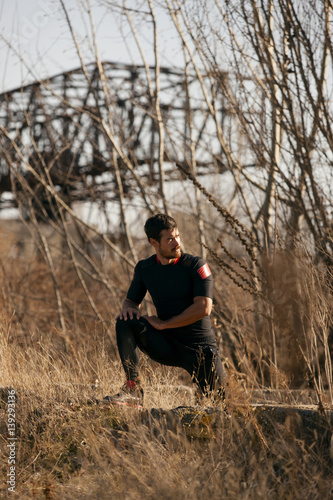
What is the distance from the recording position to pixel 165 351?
14.6 feet

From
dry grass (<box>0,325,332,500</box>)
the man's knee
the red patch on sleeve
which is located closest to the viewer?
dry grass (<box>0,325,332,500</box>)

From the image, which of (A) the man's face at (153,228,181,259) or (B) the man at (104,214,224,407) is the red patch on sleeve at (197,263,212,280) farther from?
(A) the man's face at (153,228,181,259)

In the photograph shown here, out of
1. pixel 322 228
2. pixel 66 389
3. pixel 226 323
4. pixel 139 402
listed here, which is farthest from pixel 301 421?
pixel 226 323

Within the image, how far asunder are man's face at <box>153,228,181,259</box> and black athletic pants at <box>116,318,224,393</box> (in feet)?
1.90

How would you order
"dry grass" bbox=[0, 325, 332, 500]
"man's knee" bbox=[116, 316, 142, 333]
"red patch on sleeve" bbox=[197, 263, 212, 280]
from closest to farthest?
"dry grass" bbox=[0, 325, 332, 500] → "red patch on sleeve" bbox=[197, 263, 212, 280] → "man's knee" bbox=[116, 316, 142, 333]

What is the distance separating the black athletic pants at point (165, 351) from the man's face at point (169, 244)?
0.58 m

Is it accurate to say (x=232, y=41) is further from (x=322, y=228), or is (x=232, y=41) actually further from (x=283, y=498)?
(x=283, y=498)

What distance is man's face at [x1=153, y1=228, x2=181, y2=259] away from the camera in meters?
4.40

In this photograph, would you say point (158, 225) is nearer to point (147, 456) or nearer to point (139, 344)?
point (139, 344)

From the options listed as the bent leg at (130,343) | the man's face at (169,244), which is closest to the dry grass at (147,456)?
the bent leg at (130,343)

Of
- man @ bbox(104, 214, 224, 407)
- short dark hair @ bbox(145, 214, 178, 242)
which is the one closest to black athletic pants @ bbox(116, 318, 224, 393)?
man @ bbox(104, 214, 224, 407)

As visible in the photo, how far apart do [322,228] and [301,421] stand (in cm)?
309

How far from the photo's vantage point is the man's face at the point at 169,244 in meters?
4.40

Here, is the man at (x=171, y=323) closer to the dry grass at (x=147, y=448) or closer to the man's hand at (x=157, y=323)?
the man's hand at (x=157, y=323)
